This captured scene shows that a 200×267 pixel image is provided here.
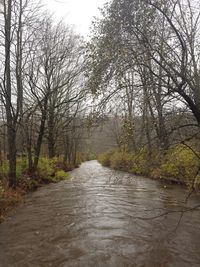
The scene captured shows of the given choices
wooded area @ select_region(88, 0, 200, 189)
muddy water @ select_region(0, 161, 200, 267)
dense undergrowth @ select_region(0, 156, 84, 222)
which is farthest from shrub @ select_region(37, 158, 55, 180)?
wooded area @ select_region(88, 0, 200, 189)

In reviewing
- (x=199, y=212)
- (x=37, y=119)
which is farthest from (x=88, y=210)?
(x=37, y=119)

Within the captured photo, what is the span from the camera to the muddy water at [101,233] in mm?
6617

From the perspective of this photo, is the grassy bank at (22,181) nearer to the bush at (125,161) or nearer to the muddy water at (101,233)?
the muddy water at (101,233)

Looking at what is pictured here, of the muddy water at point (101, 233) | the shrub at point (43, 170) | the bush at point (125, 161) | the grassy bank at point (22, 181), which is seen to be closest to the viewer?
the muddy water at point (101, 233)

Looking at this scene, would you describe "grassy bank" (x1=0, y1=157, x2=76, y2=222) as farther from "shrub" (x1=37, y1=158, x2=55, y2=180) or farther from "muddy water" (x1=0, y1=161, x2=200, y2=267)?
"muddy water" (x1=0, y1=161, x2=200, y2=267)

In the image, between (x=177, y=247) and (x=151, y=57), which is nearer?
(x=177, y=247)

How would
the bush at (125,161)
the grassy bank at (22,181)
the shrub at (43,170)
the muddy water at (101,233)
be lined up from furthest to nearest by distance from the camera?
the shrub at (43,170) → the grassy bank at (22,181) → the bush at (125,161) → the muddy water at (101,233)

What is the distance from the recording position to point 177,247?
729 cm

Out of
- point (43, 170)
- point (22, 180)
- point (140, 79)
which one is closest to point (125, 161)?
point (43, 170)

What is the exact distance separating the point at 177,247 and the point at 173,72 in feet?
15.9

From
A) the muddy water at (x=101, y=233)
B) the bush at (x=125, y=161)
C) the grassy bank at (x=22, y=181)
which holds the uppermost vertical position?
the bush at (x=125, y=161)

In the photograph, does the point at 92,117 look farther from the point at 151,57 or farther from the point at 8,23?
the point at 8,23

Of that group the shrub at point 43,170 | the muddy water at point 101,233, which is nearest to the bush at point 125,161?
the muddy water at point 101,233

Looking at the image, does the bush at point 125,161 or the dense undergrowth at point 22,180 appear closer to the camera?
the bush at point 125,161
